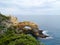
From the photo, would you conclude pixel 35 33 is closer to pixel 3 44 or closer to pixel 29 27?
pixel 29 27

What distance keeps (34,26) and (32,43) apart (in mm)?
41406

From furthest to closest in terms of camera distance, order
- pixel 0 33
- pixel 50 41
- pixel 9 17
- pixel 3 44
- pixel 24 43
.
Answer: pixel 50 41 → pixel 9 17 → pixel 0 33 → pixel 3 44 → pixel 24 43

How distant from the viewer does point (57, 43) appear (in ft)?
214

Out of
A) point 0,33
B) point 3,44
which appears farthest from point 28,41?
point 0,33

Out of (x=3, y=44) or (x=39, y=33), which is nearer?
(x=3, y=44)

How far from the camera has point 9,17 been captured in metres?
62.3

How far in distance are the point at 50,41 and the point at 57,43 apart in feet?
8.55

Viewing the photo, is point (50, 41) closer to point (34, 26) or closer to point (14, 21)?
point (34, 26)

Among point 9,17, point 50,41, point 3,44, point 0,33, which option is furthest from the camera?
point 50,41

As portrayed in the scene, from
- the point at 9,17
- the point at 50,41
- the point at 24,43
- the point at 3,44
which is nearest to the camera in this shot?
the point at 24,43

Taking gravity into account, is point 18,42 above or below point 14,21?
below

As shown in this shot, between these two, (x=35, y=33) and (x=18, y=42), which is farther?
(x=35, y=33)

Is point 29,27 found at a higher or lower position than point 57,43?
higher

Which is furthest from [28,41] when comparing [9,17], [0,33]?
[9,17]
